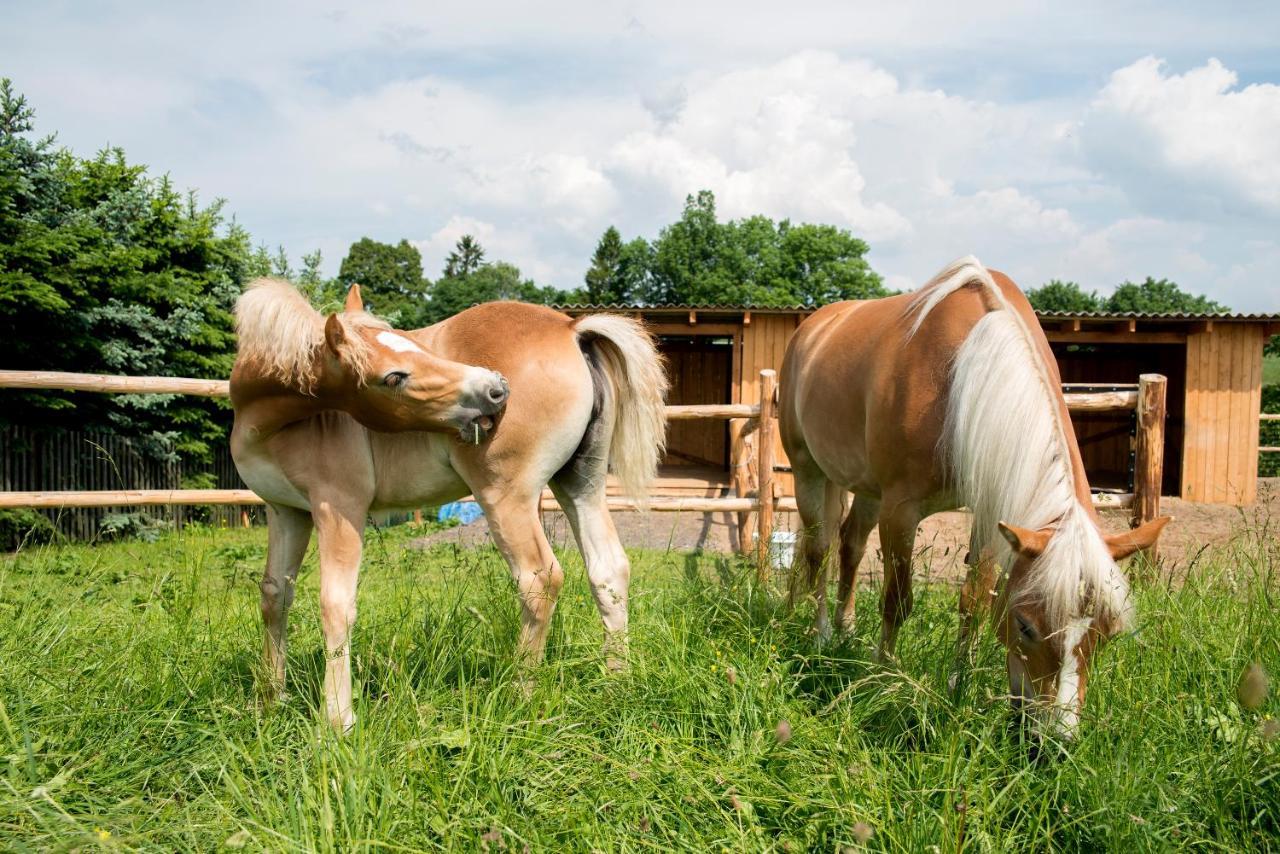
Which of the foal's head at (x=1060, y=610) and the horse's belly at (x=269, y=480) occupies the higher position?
the horse's belly at (x=269, y=480)

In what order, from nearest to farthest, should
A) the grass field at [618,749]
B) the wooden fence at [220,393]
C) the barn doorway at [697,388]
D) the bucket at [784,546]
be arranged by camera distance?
the grass field at [618,749]
the wooden fence at [220,393]
the bucket at [784,546]
the barn doorway at [697,388]

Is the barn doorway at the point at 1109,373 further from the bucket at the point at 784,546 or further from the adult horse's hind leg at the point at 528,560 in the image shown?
the adult horse's hind leg at the point at 528,560

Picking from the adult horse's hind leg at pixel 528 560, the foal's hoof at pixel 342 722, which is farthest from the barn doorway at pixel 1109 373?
the foal's hoof at pixel 342 722

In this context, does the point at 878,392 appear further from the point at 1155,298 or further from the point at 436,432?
the point at 1155,298

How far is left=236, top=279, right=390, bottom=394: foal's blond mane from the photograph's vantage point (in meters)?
2.64

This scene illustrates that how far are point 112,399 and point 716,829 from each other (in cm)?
906

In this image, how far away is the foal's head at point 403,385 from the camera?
2.64 metres

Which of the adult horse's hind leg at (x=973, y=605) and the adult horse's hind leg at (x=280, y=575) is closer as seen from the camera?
the adult horse's hind leg at (x=973, y=605)

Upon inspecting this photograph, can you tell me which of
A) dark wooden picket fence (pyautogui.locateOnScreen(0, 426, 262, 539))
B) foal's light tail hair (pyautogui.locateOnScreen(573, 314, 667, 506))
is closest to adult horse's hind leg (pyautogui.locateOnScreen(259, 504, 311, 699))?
foal's light tail hair (pyautogui.locateOnScreen(573, 314, 667, 506))

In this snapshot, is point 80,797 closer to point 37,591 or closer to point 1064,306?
point 37,591

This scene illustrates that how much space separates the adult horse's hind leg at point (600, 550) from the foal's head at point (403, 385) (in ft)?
2.02

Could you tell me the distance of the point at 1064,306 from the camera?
2085 inches

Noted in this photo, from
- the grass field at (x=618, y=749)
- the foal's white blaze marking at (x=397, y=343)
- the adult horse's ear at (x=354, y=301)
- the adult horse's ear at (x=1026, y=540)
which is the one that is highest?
the adult horse's ear at (x=354, y=301)

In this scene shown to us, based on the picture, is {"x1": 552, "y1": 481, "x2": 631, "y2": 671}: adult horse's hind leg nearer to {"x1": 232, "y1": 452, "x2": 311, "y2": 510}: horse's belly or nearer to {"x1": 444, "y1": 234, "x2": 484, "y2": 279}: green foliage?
{"x1": 232, "y1": 452, "x2": 311, "y2": 510}: horse's belly
